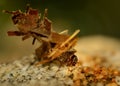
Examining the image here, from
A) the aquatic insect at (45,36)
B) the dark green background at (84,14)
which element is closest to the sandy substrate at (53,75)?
the aquatic insect at (45,36)

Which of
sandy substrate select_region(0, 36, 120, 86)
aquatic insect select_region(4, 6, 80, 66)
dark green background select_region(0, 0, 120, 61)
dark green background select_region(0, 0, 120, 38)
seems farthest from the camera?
dark green background select_region(0, 0, 120, 38)

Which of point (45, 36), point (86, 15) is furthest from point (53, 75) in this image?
point (86, 15)

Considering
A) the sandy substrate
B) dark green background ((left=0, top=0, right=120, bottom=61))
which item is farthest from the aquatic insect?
dark green background ((left=0, top=0, right=120, bottom=61))

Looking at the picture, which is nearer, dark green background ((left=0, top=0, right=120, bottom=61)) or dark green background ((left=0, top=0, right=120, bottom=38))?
dark green background ((left=0, top=0, right=120, bottom=61))

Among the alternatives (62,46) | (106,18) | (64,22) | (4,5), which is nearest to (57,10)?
(64,22)

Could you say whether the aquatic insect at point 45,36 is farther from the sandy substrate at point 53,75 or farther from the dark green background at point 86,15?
the dark green background at point 86,15

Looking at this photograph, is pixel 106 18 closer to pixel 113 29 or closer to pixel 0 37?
pixel 113 29

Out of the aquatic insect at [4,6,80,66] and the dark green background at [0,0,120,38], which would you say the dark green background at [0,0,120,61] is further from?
the aquatic insect at [4,6,80,66]
